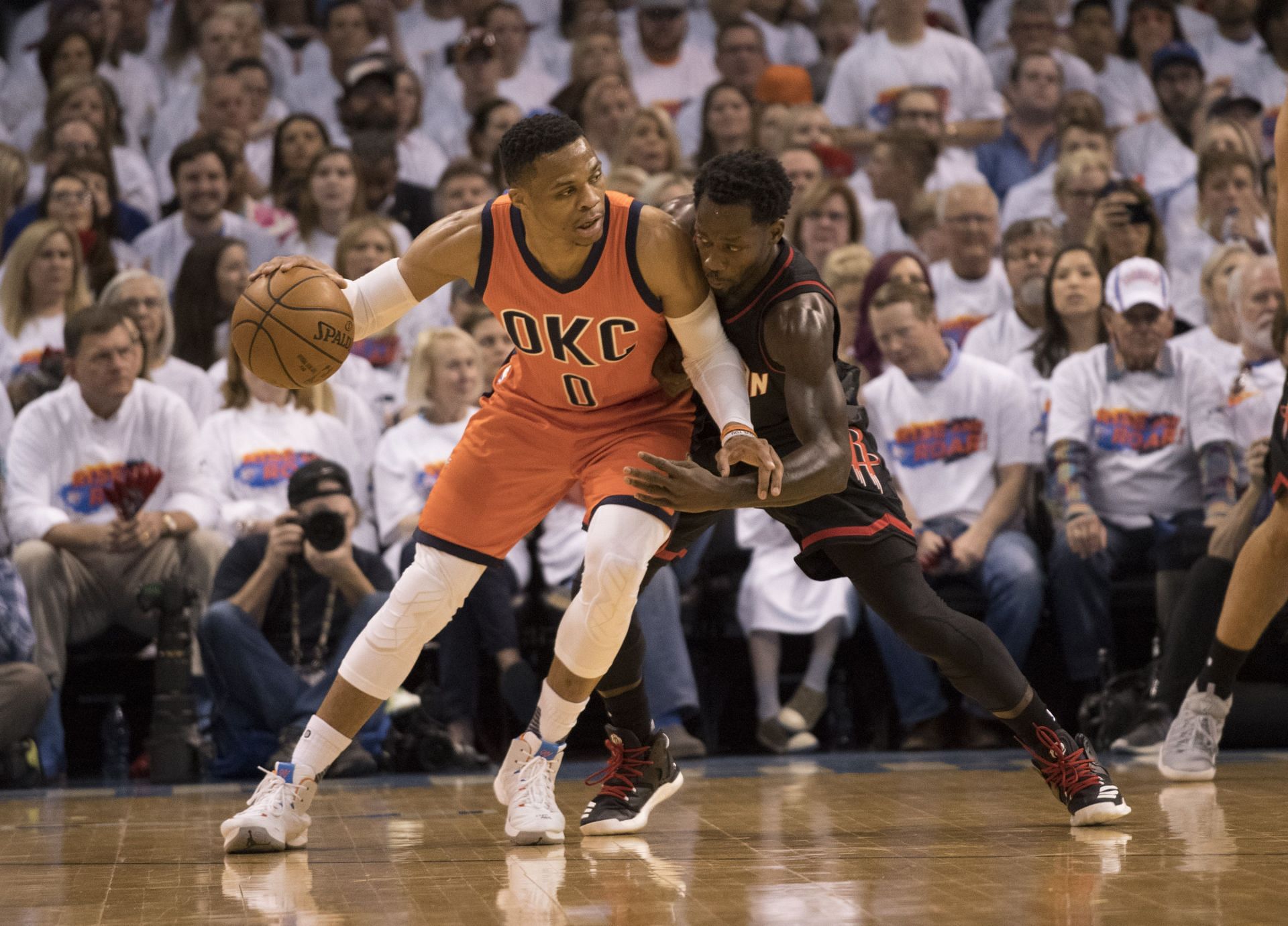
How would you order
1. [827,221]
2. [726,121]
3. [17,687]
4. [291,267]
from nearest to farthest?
[291,267], [17,687], [827,221], [726,121]

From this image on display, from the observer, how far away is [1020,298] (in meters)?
7.12

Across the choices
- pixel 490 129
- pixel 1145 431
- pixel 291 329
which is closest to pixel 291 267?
pixel 291 329

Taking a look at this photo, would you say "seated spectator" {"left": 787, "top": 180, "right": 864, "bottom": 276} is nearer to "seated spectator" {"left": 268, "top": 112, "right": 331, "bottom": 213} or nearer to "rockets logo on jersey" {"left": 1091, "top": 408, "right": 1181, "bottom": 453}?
"rockets logo on jersey" {"left": 1091, "top": 408, "right": 1181, "bottom": 453}

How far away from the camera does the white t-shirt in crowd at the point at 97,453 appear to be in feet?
19.6

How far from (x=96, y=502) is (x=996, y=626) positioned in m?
3.36

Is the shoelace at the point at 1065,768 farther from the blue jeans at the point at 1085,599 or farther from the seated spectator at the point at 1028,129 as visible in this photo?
the seated spectator at the point at 1028,129

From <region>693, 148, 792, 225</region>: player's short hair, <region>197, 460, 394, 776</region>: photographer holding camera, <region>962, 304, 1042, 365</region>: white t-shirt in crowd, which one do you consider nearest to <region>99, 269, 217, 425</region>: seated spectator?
<region>197, 460, 394, 776</region>: photographer holding camera

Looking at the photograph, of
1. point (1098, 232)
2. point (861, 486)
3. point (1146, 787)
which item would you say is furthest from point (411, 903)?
point (1098, 232)

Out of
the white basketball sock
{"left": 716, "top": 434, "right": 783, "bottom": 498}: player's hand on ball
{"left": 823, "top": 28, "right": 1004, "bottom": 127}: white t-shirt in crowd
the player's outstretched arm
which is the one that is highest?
{"left": 823, "top": 28, "right": 1004, "bottom": 127}: white t-shirt in crowd

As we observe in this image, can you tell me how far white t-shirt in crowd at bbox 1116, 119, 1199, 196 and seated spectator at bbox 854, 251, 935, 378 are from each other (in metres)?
2.36

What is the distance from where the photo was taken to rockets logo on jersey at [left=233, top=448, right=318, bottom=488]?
6246 millimetres

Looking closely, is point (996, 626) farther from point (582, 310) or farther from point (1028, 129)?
point (1028, 129)

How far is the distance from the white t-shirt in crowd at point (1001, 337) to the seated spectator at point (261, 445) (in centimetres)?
271

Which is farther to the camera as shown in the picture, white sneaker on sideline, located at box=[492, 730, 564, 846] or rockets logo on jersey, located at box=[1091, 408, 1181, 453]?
rockets logo on jersey, located at box=[1091, 408, 1181, 453]
